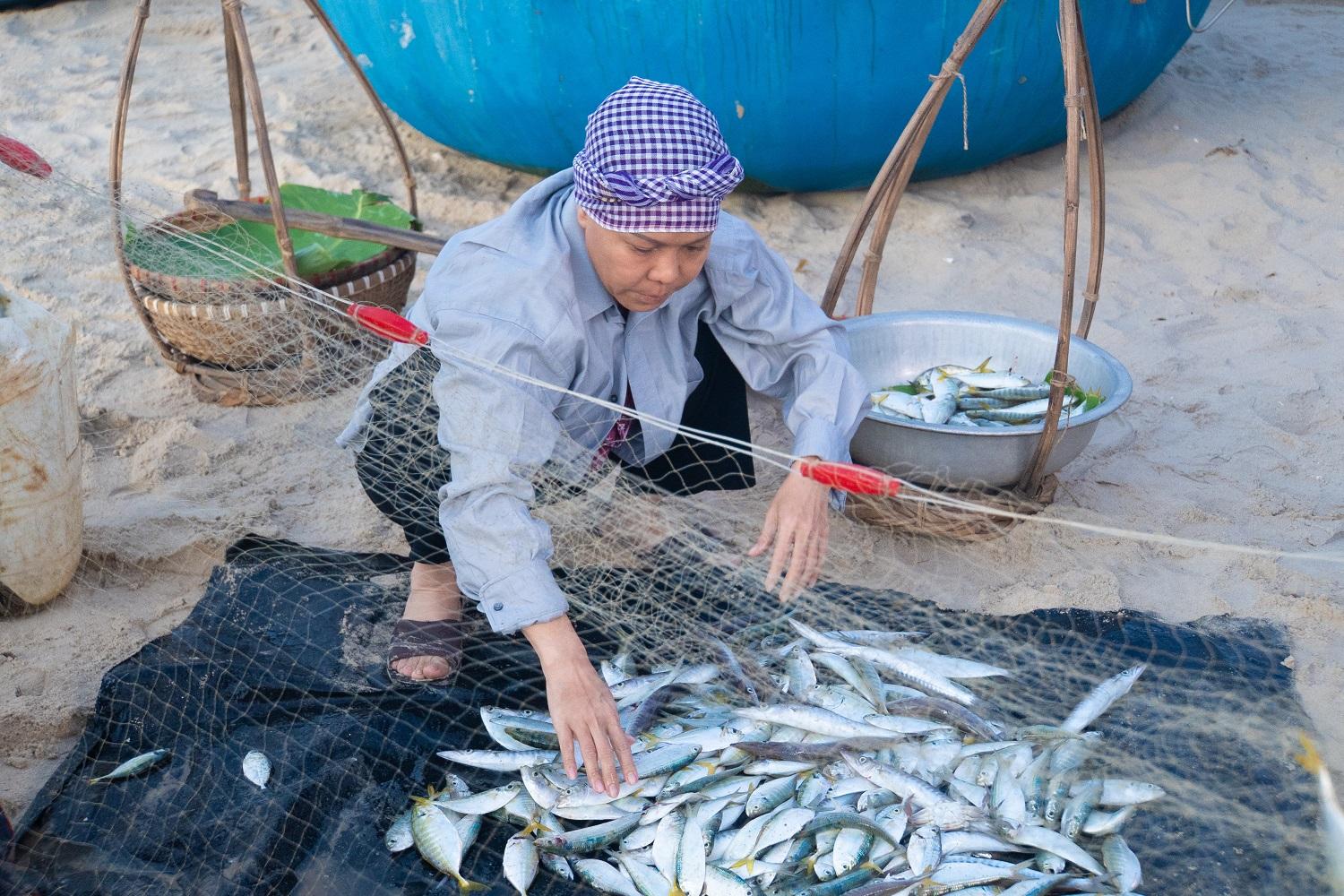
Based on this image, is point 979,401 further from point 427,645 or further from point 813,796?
point 427,645

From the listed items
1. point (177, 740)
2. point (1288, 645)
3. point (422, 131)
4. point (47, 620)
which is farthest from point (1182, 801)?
point (422, 131)

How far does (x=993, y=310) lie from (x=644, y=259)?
9.22 ft

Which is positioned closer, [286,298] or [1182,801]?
[1182,801]

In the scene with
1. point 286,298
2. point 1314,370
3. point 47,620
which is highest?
point 286,298

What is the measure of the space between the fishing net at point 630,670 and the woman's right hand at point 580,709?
108 millimetres

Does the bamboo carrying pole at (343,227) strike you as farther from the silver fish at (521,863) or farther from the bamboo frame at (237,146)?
the silver fish at (521,863)

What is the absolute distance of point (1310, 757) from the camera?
2.39 metres

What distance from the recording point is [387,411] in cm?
273

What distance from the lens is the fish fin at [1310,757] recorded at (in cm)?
236

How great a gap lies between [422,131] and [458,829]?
4574 mm

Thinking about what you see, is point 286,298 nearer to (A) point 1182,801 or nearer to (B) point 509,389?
(B) point 509,389

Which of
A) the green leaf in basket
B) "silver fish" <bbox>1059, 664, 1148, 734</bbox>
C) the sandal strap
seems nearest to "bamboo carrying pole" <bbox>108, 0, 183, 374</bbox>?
the green leaf in basket

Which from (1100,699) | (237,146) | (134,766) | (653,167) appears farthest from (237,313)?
(1100,699)

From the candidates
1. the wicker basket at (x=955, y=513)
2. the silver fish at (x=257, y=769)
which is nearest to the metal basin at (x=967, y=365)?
the wicker basket at (x=955, y=513)
